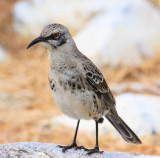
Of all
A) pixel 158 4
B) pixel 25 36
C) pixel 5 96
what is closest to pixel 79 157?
pixel 5 96

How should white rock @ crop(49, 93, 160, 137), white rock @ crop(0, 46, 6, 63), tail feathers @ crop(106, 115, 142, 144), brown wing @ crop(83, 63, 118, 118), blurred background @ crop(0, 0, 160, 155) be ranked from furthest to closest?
white rock @ crop(0, 46, 6, 63)
blurred background @ crop(0, 0, 160, 155)
white rock @ crop(49, 93, 160, 137)
tail feathers @ crop(106, 115, 142, 144)
brown wing @ crop(83, 63, 118, 118)

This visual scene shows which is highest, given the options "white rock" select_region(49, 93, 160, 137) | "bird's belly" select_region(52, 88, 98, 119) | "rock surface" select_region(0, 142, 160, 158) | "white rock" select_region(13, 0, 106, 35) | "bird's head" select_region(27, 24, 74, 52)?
"white rock" select_region(13, 0, 106, 35)

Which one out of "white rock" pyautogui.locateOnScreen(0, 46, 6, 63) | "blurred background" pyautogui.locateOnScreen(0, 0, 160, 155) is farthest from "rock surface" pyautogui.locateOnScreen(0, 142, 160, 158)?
"white rock" pyautogui.locateOnScreen(0, 46, 6, 63)

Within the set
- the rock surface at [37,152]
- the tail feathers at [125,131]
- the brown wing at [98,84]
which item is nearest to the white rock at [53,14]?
the tail feathers at [125,131]

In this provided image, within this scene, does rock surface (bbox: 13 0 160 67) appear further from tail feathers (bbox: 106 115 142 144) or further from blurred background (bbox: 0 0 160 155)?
tail feathers (bbox: 106 115 142 144)

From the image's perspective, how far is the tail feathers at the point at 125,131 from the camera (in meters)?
6.10

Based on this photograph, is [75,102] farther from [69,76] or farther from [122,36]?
[122,36]

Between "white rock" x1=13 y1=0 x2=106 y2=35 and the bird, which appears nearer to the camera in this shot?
the bird

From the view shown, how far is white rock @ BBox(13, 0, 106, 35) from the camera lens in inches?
525

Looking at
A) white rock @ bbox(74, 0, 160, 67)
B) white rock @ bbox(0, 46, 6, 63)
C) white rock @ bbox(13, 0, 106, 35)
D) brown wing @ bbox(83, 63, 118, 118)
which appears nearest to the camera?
brown wing @ bbox(83, 63, 118, 118)

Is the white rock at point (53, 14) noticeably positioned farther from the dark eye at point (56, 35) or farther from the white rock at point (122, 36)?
the dark eye at point (56, 35)

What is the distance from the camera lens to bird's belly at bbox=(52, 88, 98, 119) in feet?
16.6

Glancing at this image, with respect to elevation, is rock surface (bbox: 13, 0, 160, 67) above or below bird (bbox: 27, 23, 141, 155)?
above

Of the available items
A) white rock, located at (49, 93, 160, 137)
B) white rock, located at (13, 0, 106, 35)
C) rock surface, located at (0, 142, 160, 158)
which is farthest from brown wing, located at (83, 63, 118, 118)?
white rock, located at (13, 0, 106, 35)
